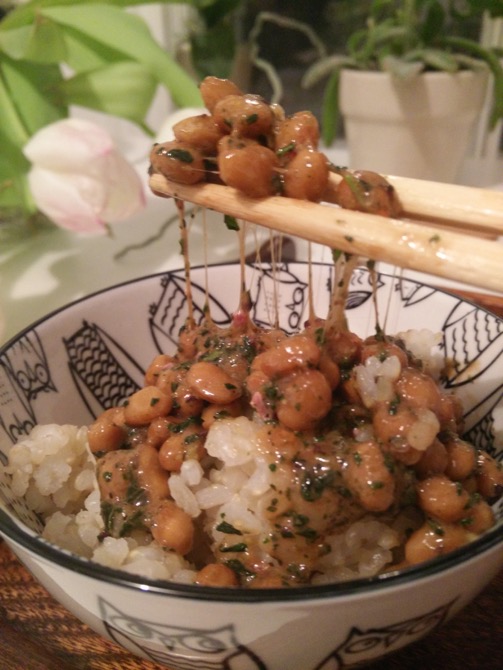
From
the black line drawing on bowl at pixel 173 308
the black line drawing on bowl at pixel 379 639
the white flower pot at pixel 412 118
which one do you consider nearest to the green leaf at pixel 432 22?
the white flower pot at pixel 412 118

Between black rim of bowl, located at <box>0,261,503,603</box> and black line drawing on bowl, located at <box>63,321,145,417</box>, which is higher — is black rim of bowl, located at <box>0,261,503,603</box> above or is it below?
above

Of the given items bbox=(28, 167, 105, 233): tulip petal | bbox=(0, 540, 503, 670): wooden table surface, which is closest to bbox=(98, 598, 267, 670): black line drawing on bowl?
bbox=(0, 540, 503, 670): wooden table surface

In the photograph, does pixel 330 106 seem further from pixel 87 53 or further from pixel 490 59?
pixel 87 53

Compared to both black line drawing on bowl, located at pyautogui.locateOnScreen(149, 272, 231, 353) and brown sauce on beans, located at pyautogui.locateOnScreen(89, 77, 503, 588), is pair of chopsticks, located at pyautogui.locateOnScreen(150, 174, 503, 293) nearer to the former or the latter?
brown sauce on beans, located at pyautogui.locateOnScreen(89, 77, 503, 588)

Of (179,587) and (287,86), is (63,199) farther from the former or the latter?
(287,86)

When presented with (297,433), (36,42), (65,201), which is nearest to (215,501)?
(297,433)

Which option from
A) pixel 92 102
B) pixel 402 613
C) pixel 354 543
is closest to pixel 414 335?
pixel 354 543
